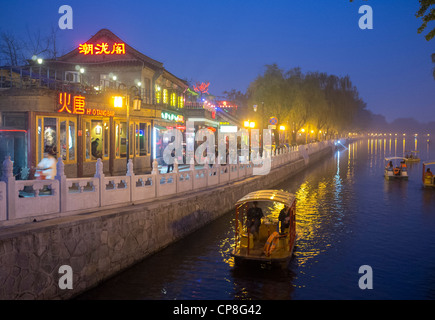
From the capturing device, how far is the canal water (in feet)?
36.0

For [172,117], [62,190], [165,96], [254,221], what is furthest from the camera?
[165,96]

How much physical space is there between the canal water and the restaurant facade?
6610 mm

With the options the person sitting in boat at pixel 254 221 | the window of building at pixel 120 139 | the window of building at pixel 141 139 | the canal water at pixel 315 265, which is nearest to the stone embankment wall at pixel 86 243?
the canal water at pixel 315 265

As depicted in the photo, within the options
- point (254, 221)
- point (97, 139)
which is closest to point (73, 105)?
point (97, 139)

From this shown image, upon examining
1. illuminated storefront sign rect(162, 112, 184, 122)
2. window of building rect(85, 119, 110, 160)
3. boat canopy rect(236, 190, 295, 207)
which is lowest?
boat canopy rect(236, 190, 295, 207)

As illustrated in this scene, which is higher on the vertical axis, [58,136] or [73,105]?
[73,105]

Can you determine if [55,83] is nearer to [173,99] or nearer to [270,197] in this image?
[270,197]

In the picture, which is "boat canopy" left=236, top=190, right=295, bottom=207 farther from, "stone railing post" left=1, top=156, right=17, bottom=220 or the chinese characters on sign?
the chinese characters on sign

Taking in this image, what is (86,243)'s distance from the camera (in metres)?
10.2

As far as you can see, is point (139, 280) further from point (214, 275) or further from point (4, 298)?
point (4, 298)

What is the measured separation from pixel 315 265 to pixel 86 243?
7.08 metres

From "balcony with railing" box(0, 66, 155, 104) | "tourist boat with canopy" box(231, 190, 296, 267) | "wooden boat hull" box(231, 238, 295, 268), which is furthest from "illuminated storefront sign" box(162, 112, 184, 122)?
"wooden boat hull" box(231, 238, 295, 268)

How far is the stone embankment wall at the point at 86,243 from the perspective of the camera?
830 cm
